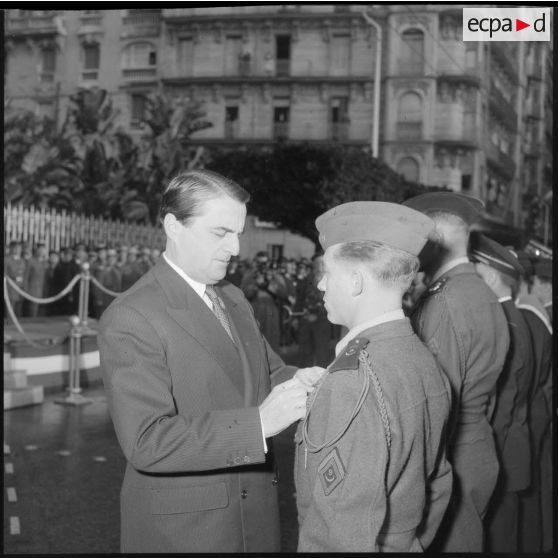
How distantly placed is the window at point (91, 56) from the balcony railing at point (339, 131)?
14.9 ft

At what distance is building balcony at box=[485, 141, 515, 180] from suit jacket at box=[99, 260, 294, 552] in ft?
12.1

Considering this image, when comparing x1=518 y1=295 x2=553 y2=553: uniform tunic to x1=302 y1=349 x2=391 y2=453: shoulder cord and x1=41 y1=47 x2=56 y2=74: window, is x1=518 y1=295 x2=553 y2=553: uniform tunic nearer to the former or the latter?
x1=302 y1=349 x2=391 y2=453: shoulder cord

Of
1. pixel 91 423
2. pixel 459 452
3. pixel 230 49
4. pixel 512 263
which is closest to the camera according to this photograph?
pixel 459 452

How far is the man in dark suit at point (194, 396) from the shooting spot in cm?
182

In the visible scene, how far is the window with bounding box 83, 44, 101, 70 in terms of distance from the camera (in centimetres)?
480

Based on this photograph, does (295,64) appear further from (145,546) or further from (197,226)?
(145,546)

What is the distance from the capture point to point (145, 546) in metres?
2.00

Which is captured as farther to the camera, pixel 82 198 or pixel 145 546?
pixel 82 198

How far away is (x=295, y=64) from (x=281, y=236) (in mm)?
15823

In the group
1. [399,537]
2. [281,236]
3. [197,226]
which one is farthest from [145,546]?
[281,236]

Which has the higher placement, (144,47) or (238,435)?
(144,47)

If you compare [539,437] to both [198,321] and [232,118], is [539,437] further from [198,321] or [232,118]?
[232,118]

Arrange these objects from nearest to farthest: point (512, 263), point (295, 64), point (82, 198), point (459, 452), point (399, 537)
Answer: point (399, 537), point (459, 452), point (512, 263), point (295, 64), point (82, 198)

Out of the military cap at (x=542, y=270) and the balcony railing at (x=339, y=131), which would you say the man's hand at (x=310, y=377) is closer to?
the military cap at (x=542, y=270)
